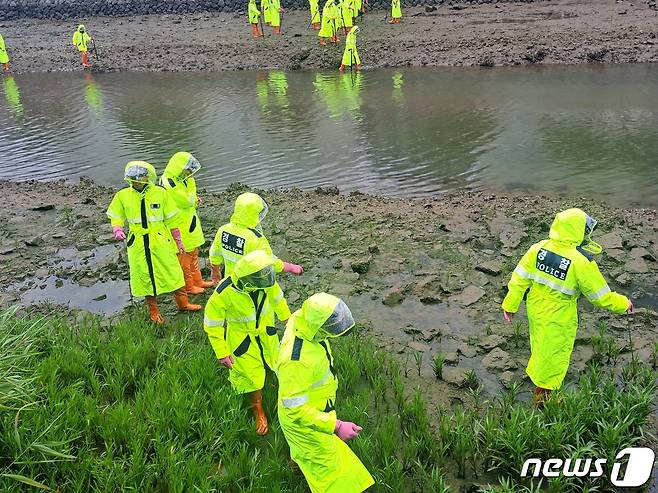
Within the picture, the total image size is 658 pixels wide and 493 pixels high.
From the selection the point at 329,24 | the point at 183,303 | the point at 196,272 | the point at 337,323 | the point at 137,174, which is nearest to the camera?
the point at 337,323

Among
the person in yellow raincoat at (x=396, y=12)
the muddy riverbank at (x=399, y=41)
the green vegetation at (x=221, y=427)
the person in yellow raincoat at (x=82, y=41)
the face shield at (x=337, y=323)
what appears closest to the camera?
the face shield at (x=337, y=323)

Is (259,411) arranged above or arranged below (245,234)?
below

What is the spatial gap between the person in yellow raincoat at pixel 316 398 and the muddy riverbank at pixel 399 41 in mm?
17032

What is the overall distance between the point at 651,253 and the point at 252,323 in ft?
17.6

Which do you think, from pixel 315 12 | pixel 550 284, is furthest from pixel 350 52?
pixel 550 284

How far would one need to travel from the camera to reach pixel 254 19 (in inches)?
893

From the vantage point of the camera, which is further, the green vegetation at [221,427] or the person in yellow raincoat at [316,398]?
the green vegetation at [221,427]

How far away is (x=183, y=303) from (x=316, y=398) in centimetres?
343

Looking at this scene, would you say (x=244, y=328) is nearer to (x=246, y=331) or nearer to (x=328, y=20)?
(x=246, y=331)

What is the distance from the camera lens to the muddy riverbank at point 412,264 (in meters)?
5.75

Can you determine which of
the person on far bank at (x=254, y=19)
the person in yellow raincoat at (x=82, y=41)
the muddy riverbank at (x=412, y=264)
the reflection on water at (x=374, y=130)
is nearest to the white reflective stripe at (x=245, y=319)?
the muddy riverbank at (x=412, y=264)

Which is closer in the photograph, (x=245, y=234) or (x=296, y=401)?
(x=296, y=401)

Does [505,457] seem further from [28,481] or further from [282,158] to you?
[282,158]

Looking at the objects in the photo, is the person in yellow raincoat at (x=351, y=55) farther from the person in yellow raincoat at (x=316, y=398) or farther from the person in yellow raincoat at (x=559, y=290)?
the person in yellow raincoat at (x=316, y=398)
